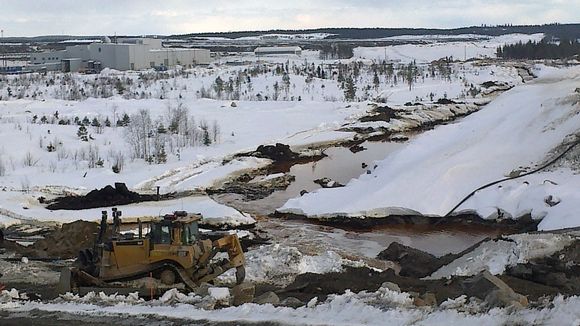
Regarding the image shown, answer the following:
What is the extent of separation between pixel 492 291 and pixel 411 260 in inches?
220

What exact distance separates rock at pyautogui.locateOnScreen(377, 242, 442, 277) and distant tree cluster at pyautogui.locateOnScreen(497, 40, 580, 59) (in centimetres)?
7834

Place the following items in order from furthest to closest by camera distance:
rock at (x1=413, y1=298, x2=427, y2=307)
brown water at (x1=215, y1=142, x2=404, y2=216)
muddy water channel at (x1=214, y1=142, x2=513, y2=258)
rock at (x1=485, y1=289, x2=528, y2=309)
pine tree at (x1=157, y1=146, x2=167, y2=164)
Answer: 1. pine tree at (x1=157, y1=146, x2=167, y2=164)
2. brown water at (x1=215, y1=142, x2=404, y2=216)
3. muddy water channel at (x1=214, y1=142, x2=513, y2=258)
4. rock at (x1=413, y1=298, x2=427, y2=307)
5. rock at (x1=485, y1=289, x2=528, y2=309)

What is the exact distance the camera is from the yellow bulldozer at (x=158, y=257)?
37.8 feet

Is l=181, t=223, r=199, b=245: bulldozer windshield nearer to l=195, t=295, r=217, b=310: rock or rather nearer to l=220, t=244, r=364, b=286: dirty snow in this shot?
l=195, t=295, r=217, b=310: rock

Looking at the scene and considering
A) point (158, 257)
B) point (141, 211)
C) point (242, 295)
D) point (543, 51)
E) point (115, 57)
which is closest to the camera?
point (242, 295)

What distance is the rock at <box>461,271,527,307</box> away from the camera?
29.4 feet

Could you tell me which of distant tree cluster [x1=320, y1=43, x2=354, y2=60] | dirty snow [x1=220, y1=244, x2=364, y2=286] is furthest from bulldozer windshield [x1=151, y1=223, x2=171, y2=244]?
distant tree cluster [x1=320, y1=43, x2=354, y2=60]

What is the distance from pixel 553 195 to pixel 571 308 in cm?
1105

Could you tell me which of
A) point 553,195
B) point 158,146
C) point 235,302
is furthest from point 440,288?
point 158,146

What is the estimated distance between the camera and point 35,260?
15.2 m

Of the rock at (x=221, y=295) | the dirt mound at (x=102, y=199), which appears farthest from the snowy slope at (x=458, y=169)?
the rock at (x=221, y=295)

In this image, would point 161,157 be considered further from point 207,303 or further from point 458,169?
point 207,303

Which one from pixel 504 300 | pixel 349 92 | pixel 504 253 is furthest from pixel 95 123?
pixel 504 300

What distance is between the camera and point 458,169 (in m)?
21.4
